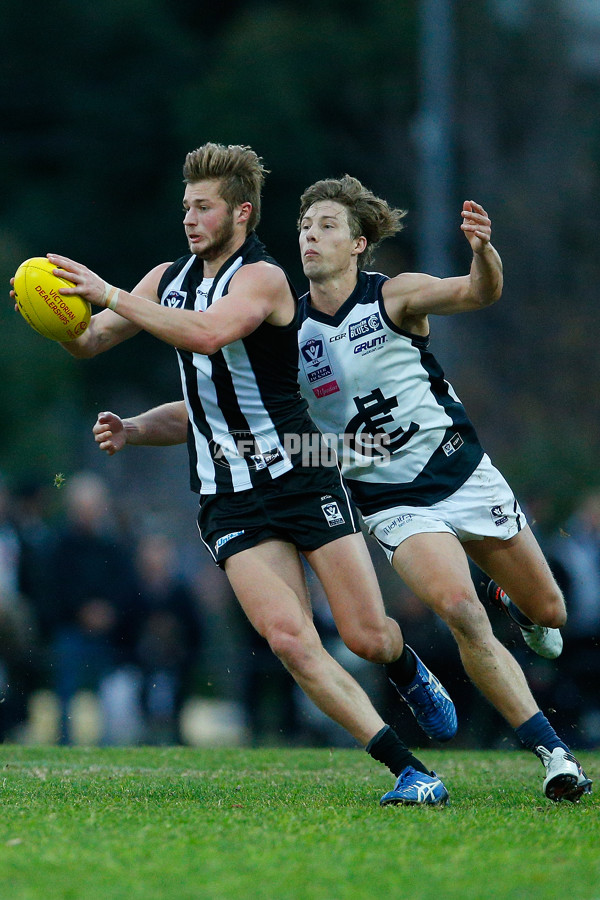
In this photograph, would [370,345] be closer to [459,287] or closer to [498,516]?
[459,287]

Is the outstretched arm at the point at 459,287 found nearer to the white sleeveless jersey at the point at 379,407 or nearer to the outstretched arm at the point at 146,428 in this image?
the white sleeveless jersey at the point at 379,407

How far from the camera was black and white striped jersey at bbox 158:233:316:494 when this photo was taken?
5664 millimetres

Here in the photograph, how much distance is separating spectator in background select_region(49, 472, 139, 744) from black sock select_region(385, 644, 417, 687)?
374 centimetres

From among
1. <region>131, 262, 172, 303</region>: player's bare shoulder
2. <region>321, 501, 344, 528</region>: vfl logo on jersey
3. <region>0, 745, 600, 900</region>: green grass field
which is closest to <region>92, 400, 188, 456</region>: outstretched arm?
<region>131, 262, 172, 303</region>: player's bare shoulder

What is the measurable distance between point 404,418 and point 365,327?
465 mm

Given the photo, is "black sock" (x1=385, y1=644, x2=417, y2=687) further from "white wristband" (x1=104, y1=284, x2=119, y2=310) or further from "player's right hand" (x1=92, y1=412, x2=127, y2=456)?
"white wristband" (x1=104, y1=284, x2=119, y2=310)

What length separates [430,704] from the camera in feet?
20.4

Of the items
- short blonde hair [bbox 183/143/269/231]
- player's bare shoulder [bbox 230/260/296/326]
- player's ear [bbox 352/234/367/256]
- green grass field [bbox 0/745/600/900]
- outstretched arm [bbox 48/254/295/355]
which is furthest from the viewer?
player's ear [bbox 352/234/367/256]

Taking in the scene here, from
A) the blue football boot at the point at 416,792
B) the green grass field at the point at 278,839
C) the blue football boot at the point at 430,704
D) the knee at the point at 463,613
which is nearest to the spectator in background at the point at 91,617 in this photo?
the green grass field at the point at 278,839

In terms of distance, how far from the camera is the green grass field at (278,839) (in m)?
3.72

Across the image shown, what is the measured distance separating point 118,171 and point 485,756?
22676 millimetres

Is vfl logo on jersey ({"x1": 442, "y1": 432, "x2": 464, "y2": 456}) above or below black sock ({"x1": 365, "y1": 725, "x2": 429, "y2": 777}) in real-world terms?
above

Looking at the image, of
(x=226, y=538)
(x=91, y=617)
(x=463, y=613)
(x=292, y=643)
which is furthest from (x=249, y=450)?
(x=91, y=617)

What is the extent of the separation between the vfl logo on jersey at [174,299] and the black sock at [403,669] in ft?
6.31
